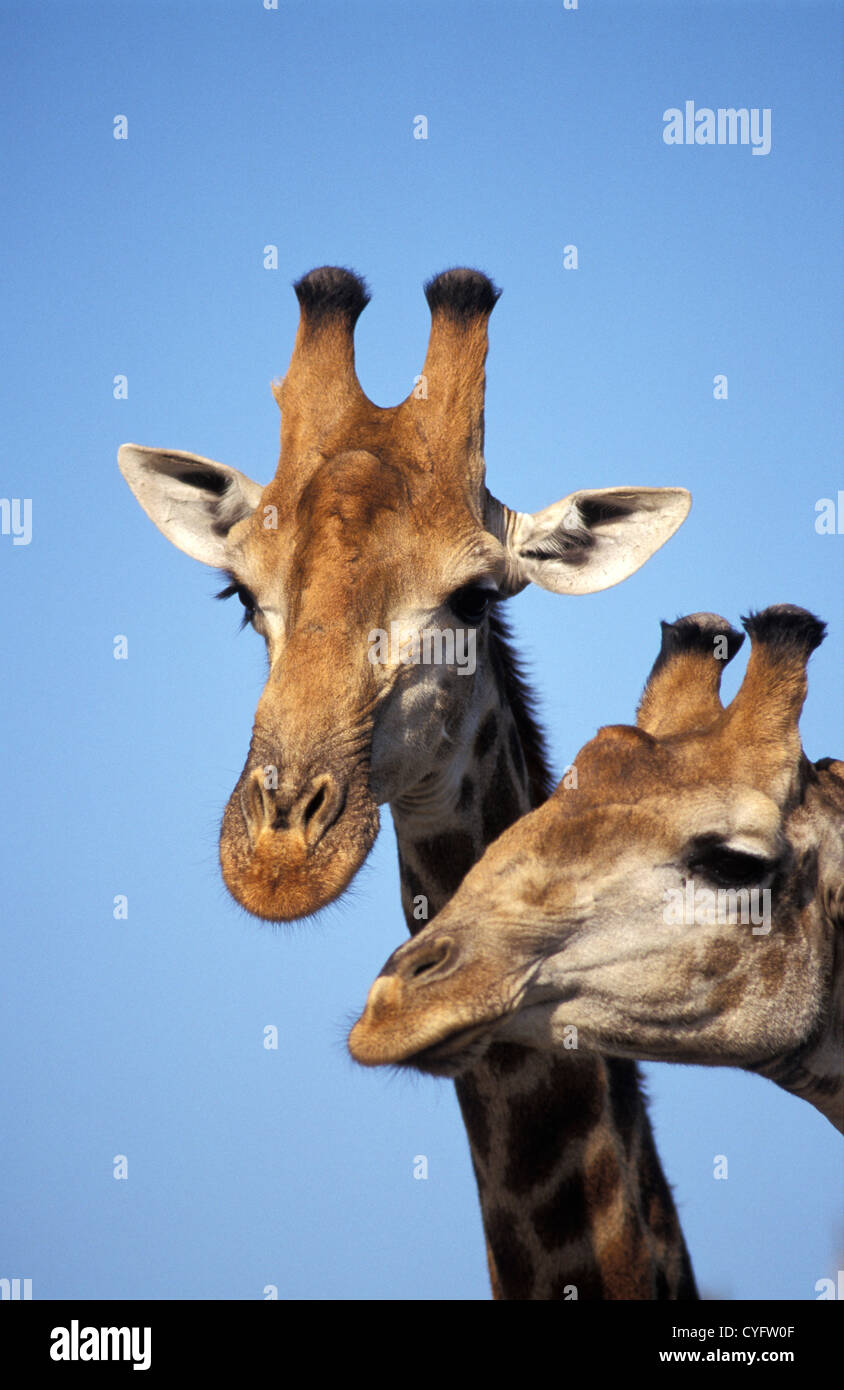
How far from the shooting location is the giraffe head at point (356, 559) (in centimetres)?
757

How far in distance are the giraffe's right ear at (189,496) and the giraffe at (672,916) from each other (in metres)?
3.46

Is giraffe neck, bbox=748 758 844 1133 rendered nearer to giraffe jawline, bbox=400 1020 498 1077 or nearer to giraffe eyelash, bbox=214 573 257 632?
giraffe jawline, bbox=400 1020 498 1077

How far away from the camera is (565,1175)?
26.1 ft

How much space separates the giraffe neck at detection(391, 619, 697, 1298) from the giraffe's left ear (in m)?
1.28

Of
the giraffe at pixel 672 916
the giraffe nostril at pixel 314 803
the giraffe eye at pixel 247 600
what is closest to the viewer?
the giraffe at pixel 672 916

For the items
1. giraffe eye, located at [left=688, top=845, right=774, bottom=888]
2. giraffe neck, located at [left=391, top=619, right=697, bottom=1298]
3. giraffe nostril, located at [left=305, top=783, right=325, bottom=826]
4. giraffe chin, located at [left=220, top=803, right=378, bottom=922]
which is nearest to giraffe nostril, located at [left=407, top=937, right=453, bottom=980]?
giraffe chin, located at [left=220, top=803, right=378, bottom=922]

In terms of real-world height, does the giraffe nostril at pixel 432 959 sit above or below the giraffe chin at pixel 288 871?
below

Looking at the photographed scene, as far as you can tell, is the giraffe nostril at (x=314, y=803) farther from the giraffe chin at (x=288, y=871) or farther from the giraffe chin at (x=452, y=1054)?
the giraffe chin at (x=452, y=1054)

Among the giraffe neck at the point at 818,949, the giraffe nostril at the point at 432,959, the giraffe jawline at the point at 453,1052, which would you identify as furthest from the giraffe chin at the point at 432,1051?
the giraffe neck at the point at 818,949

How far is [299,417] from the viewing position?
9.44 metres

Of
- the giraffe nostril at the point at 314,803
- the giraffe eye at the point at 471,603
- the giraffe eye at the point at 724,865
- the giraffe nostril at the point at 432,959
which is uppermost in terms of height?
the giraffe eye at the point at 471,603

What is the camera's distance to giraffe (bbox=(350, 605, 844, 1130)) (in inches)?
259
